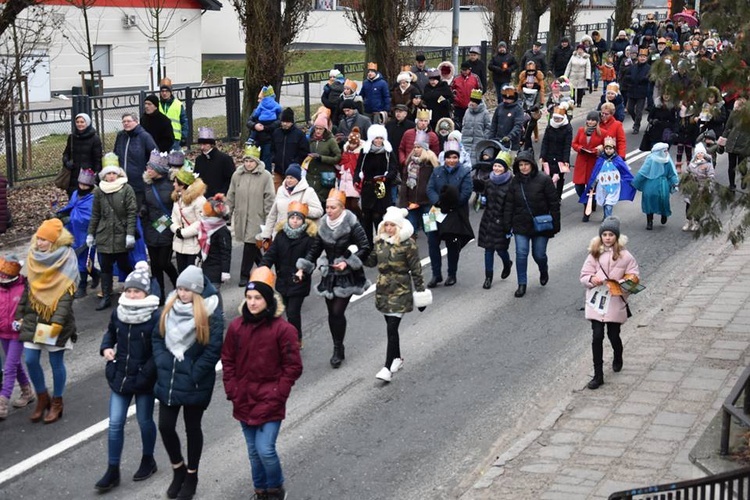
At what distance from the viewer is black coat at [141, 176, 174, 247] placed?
14031mm

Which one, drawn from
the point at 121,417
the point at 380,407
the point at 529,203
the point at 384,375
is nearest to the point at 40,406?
the point at 121,417

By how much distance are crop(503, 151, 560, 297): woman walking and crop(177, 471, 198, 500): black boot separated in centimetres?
633

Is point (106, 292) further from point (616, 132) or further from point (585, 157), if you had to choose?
point (616, 132)

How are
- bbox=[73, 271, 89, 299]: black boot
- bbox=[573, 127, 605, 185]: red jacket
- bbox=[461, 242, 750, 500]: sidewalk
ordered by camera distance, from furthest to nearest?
bbox=[573, 127, 605, 185]: red jacket < bbox=[73, 271, 89, 299]: black boot < bbox=[461, 242, 750, 500]: sidewalk

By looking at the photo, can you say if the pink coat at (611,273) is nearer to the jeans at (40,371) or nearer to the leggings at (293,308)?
the leggings at (293,308)

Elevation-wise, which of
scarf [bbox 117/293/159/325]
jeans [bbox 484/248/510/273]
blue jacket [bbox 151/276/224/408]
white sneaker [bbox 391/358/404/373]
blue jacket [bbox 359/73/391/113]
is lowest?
white sneaker [bbox 391/358/404/373]

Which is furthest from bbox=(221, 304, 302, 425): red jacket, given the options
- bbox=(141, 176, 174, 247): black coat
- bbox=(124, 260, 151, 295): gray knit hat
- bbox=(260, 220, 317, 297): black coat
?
bbox=(141, 176, 174, 247): black coat

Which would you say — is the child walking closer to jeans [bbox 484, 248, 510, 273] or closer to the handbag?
jeans [bbox 484, 248, 510, 273]

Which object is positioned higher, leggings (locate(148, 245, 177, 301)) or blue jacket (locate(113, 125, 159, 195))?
blue jacket (locate(113, 125, 159, 195))

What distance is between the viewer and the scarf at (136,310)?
9.03 m

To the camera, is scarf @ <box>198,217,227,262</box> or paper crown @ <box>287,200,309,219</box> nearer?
paper crown @ <box>287,200,309,219</box>

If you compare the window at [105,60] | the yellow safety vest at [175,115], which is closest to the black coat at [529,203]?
the yellow safety vest at [175,115]

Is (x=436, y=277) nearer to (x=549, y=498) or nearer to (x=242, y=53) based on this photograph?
(x=549, y=498)

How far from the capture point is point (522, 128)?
20.2m
